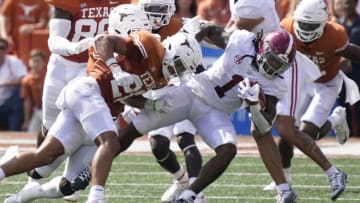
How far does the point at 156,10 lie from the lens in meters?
8.27

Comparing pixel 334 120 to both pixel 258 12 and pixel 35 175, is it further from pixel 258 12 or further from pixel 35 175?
pixel 35 175

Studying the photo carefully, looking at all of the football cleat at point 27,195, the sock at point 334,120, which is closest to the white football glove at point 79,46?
the football cleat at point 27,195

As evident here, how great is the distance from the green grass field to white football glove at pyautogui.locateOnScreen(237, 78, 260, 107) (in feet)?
3.23

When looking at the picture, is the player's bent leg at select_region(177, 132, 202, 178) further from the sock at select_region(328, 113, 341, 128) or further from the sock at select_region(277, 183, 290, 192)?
the sock at select_region(328, 113, 341, 128)

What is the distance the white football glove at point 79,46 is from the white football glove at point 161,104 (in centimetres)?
58

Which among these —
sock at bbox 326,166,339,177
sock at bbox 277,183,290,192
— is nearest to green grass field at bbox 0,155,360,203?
sock at bbox 326,166,339,177

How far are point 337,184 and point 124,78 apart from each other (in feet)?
6.13

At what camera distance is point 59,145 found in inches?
294

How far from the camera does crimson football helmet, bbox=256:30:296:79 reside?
7.73m

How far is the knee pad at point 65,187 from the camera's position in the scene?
764 cm

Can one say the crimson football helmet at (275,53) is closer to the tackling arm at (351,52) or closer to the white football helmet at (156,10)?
the white football helmet at (156,10)

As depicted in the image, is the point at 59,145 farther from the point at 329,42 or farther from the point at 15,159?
the point at 329,42

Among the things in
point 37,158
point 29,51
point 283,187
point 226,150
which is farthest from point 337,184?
point 29,51

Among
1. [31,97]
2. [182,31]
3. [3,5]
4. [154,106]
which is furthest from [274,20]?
[3,5]
